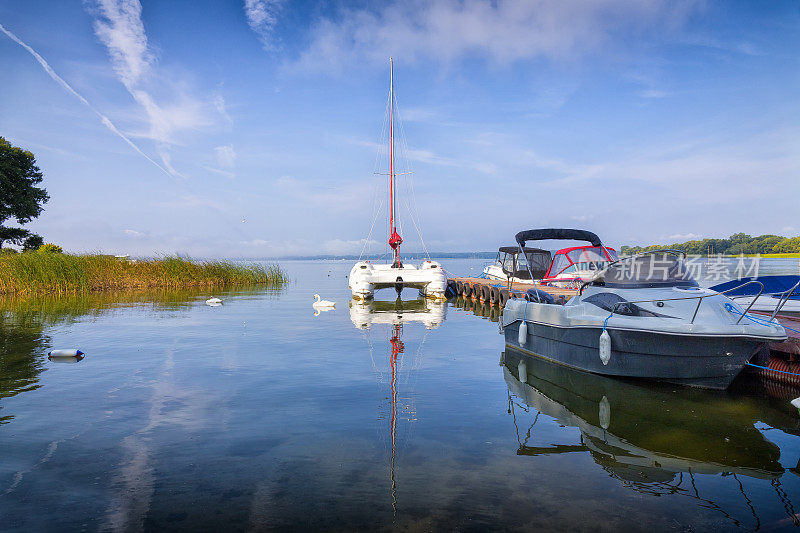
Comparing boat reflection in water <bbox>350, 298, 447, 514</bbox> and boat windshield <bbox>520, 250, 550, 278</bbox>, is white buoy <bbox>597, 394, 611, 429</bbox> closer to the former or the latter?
boat reflection in water <bbox>350, 298, 447, 514</bbox>

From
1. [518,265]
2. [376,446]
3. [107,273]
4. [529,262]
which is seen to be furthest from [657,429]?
[107,273]

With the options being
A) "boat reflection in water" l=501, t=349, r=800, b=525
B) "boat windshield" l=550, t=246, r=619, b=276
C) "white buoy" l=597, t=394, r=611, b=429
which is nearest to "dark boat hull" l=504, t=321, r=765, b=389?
"boat reflection in water" l=501, t=349, r=800, b=525

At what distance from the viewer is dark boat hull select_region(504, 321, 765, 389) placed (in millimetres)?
6996

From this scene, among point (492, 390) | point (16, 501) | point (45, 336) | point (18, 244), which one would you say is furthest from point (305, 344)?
point (18, 244)

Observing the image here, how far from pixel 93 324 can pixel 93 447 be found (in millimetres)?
10859

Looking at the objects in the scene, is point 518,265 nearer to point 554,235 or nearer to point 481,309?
point 481,309

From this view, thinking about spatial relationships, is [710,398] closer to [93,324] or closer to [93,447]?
[93,447]

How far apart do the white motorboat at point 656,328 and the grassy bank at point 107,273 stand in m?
26.2

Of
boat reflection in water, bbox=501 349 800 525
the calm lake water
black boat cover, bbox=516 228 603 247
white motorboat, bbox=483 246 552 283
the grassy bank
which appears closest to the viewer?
the calm lake water

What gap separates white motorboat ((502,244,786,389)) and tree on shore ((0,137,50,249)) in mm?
40525

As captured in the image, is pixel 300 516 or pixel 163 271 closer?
pixel 300 516

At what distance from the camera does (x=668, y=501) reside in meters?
4.05

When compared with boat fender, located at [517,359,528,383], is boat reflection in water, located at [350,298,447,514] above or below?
above

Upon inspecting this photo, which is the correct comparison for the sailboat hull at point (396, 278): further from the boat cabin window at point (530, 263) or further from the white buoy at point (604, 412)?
the white buoy at point (604, 412)
